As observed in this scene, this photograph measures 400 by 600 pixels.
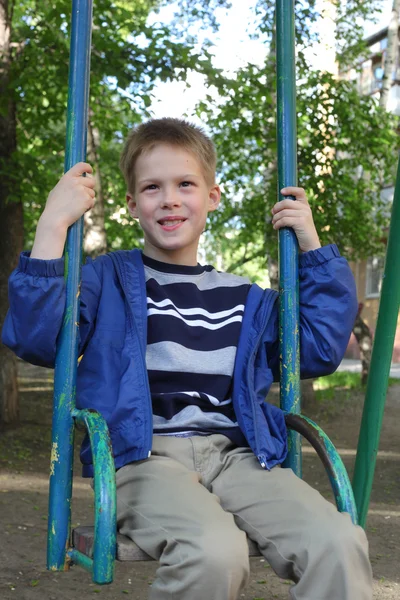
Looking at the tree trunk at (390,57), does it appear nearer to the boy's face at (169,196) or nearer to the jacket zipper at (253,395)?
the boy's face at (169,196)

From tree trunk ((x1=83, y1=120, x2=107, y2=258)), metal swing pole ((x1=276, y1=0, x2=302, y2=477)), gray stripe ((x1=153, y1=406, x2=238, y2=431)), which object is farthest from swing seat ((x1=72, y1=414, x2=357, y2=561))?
tree trunk ((x1=83, y1=120, x2=107, y2=258))

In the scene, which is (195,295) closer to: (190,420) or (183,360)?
(183,360)

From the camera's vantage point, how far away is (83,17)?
2299 mm

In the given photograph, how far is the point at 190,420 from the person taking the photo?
90.4 inches

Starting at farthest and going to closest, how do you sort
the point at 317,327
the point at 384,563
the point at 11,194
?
1. the point at 11,194
2. the point at 384,563
3. the point at 317,327

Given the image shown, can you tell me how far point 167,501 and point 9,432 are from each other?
615 cm

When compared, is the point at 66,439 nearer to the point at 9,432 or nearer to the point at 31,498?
the point at 31,498

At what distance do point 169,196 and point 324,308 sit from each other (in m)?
0.57

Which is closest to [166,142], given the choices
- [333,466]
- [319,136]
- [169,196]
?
[169,196]

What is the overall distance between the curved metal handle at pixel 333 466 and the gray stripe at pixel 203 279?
1.72 feet

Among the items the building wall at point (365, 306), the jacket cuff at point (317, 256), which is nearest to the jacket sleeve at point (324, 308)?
the jacket cuff at point (317, 256)

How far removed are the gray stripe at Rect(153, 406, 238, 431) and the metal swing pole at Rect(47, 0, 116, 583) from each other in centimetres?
26

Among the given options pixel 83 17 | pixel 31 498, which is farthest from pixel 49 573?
pixel 83 17

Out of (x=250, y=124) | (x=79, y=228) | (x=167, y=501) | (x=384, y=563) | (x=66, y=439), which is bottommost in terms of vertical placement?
(x=384, y=563)
